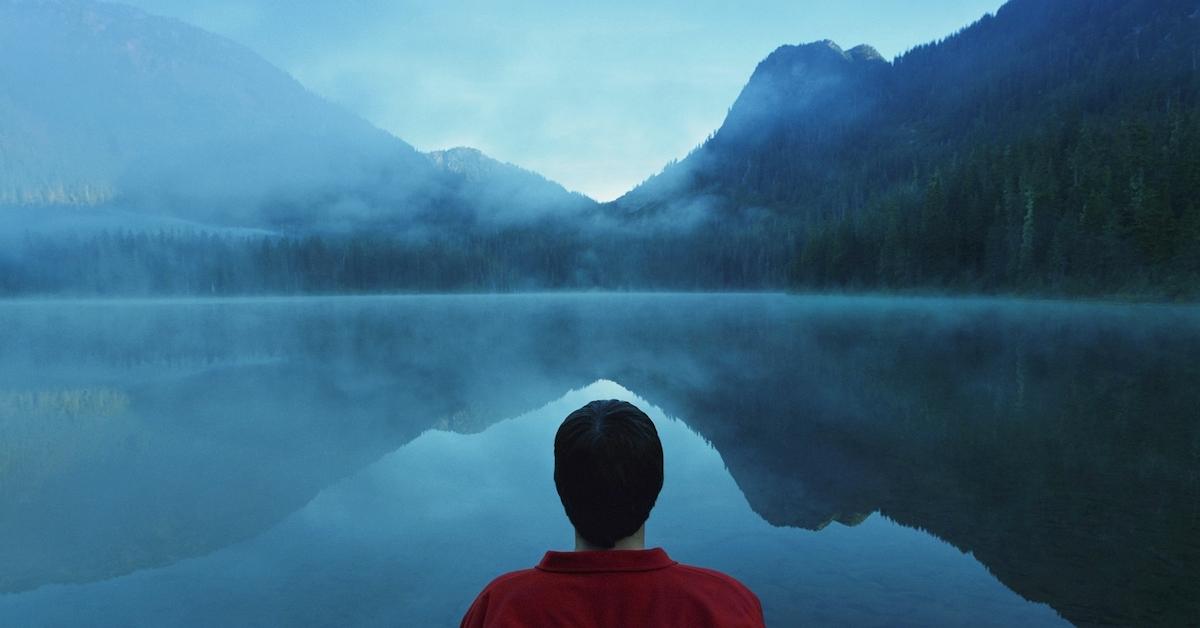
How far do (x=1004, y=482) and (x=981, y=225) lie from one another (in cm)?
8097

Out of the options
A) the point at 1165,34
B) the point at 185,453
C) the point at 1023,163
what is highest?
the point at 1165,34

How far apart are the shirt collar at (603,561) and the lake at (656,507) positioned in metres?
5.53

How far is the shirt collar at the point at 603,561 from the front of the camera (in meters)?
2.32

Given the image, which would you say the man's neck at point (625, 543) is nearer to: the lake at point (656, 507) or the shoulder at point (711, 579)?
the shoulder at point (711, 579)

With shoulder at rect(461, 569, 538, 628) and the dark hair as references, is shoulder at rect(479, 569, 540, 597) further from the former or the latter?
the dark hair

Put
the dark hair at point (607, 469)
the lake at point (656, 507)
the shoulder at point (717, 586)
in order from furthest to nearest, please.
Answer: the lake at point (656, 507) → the dark hair at point (607, 469) → the shoulder at point (717, 586)

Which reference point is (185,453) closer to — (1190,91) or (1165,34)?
(1190,91)

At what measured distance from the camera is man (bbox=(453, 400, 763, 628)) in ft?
7.34

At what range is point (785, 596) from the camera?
769cm

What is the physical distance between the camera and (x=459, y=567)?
877 centimetres

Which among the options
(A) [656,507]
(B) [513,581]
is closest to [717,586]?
(B) [513,581]

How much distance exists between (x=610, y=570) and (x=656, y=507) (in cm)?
881

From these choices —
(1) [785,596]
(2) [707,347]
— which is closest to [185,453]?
(1) [785,596]

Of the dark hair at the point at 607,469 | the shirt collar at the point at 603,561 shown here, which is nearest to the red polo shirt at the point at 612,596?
the shirt collar at the point at 603,561
